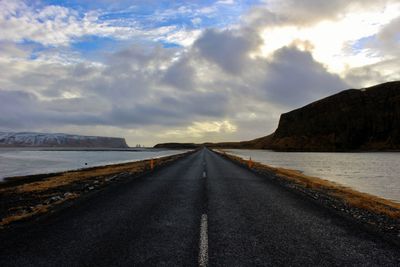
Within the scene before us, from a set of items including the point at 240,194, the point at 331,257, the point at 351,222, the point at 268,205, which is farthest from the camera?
the point at 240,194

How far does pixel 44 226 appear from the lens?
9.01 metres

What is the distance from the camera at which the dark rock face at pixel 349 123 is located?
148125 millimetres

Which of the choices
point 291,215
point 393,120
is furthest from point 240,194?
point 393,120

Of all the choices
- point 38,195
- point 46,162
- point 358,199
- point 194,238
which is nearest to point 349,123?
point 46,162

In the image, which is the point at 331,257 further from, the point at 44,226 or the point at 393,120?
the point at 393,120

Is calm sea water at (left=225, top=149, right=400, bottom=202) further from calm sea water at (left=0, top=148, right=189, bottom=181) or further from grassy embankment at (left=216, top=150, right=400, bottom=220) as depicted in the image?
calm sea water at (left=0, top=148, right=189, bottom=181)

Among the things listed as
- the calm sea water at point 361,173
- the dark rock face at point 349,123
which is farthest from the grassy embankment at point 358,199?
the dark rock face at point 349,123

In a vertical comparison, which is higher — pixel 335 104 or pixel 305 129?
pixel 335 104

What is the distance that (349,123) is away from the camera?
16038 centimetres

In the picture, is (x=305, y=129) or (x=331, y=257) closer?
(x=331, y=257)

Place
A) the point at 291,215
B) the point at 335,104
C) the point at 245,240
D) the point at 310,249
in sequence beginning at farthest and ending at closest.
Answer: the point at 335,104
the point at 291,215
the point at 245,240
the point at 310,249

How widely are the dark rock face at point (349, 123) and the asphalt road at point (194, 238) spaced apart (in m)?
150

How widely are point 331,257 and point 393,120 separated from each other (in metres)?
165

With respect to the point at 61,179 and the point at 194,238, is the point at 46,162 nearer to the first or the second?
the point at 61,179
